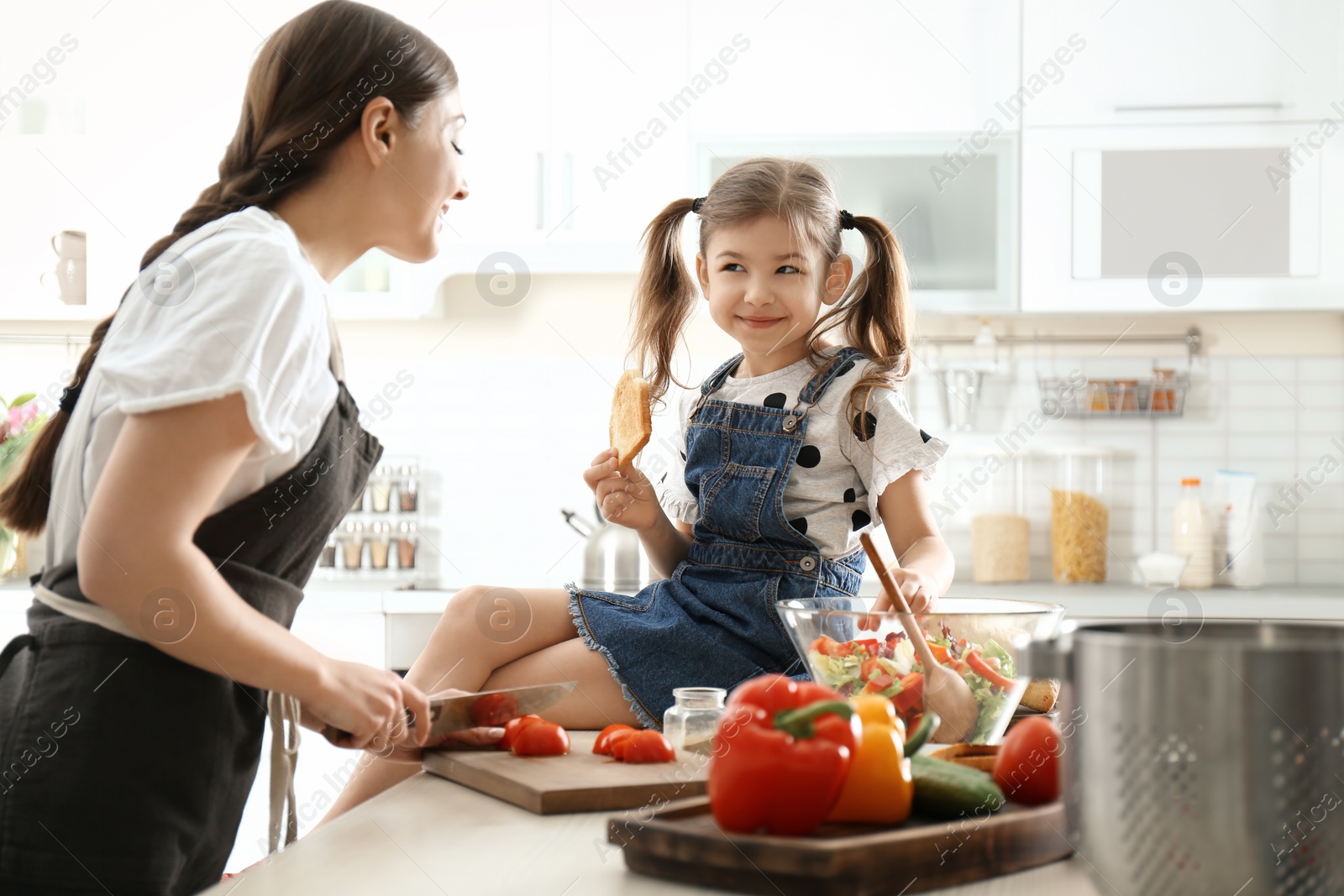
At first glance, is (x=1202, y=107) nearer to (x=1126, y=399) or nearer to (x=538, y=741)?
(x=1126, y=399)

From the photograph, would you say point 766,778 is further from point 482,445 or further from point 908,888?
point 482,445

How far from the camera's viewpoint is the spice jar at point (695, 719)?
89 centimetres

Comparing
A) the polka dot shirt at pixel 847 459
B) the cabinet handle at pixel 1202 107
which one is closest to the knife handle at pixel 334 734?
the polka dot shirt at pixel 847 459

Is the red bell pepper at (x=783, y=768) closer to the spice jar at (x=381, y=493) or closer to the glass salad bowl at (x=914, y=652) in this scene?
the glass salad bowl at (x=914, y=652)

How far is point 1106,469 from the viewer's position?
2.72 m

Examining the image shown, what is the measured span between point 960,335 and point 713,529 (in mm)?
1623

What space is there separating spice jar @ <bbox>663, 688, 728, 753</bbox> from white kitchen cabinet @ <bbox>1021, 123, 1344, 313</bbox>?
179 cm

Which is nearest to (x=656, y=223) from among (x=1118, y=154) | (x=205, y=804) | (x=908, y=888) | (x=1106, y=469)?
(x=205, y=804)

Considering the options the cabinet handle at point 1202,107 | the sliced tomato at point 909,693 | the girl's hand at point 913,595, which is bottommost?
the sliced tomato at point 909,693

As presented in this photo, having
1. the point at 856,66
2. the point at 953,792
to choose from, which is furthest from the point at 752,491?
the point at 856,66

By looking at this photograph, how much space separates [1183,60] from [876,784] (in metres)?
2.30

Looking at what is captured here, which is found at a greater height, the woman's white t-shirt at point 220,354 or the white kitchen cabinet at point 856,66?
the white kitchen cabinet at point 856,66

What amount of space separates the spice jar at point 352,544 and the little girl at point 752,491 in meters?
1.50

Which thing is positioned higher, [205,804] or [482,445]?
[482,445]
